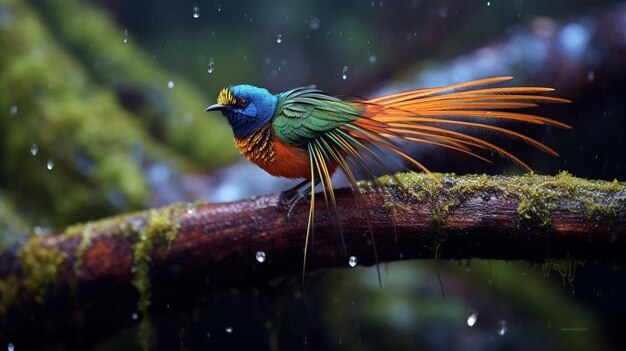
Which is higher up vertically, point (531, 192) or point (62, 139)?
point (62, 139)

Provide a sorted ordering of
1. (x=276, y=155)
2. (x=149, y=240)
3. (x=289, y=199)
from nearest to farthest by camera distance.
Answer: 1. (x=276, y=155)
2. (x=289, y=199)
3. (x=149, y=240)

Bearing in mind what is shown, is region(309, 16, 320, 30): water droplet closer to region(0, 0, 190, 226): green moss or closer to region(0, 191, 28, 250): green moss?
region(0, 0, 190, 226): green moss

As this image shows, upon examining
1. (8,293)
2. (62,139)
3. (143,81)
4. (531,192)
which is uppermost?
(143,81)

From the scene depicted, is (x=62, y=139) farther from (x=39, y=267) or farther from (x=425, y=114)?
(x=425, y=114)

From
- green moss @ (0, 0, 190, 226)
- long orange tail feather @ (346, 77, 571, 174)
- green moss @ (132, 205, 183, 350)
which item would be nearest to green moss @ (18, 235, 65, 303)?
green moss @ (132, 205, 183, 350)

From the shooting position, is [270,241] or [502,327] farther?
[502,327]

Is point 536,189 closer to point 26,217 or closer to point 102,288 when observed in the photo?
point 102,288

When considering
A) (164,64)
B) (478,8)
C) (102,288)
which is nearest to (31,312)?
(102,288)

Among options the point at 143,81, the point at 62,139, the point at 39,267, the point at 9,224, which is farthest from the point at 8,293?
the point at 143,81
